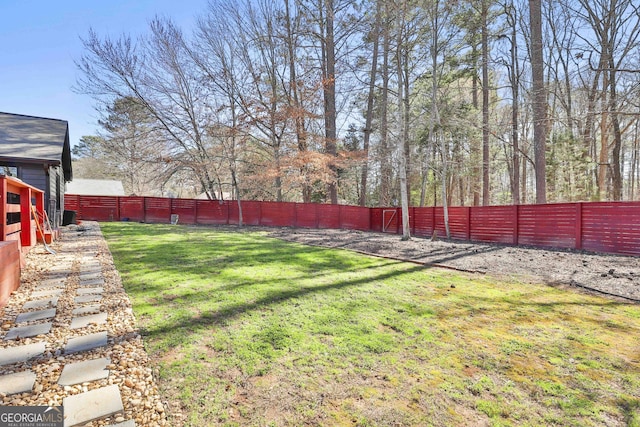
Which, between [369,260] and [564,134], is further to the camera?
[564,134]

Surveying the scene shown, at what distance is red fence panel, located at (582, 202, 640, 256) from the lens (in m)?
6.14

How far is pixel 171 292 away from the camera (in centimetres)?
322

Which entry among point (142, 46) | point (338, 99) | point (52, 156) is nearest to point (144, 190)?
point (142, 46)

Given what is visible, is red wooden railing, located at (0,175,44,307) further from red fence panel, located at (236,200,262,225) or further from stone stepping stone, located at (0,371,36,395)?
red fence panel, located at (236,200,262,225)

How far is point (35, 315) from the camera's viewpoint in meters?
2.57

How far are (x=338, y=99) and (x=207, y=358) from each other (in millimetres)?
14453

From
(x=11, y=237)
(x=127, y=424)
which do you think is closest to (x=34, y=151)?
→ (x=11, y=237)

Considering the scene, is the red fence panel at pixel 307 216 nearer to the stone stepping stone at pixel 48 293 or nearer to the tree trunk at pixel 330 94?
the tree trunk at pixel 330 94

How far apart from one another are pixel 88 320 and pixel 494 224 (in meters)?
9.60

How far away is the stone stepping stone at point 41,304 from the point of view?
9.08 feet

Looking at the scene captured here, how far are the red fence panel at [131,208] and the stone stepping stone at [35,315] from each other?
14.3 m

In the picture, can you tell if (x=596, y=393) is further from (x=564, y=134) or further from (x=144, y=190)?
(x=144, y=190)

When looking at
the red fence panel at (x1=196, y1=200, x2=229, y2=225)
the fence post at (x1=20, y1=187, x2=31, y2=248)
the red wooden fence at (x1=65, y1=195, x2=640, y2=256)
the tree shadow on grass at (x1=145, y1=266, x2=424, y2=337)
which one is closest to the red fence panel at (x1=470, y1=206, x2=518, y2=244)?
the red wooden fence at (x1=65, y1=195, x2=640, y2=256)

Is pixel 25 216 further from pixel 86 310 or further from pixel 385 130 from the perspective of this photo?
pixel 385 130
